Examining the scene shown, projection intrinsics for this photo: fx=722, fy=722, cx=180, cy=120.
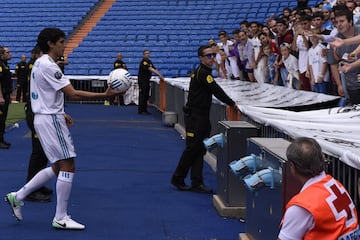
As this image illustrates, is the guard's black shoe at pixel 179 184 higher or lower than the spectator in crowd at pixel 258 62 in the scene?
Answer: lower

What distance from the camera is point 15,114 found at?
2031 centimetres

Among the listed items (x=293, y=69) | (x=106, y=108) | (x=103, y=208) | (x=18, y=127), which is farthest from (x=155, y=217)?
(x=106, y=108)

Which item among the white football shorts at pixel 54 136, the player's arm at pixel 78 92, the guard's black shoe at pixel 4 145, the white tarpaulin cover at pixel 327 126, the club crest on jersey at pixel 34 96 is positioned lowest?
the guard's black shoe at pixel 4 145

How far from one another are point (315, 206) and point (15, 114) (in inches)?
694

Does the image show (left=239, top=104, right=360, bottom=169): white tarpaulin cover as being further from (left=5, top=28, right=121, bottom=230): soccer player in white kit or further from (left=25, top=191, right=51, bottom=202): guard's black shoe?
(left=25, top=191, right=51, bottom=202): guard's black shoe

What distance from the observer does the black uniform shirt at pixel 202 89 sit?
8.92 metres

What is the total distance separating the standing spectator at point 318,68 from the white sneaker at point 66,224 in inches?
222

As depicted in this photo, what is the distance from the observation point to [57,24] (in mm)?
30859

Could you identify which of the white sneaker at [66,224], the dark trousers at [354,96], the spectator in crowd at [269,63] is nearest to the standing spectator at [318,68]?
the dark trousers at [354,96]

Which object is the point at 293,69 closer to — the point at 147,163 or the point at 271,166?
the point at 147,163

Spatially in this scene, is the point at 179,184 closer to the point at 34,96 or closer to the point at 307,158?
the point at 34,96

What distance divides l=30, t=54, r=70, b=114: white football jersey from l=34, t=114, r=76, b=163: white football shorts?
69 mm

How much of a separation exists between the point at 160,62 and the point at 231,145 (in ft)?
66.3

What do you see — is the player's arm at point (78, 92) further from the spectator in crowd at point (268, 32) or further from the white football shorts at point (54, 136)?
the spectator in crowd at point (268, 32)
